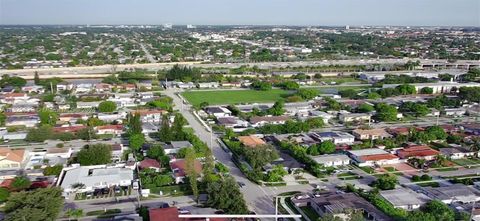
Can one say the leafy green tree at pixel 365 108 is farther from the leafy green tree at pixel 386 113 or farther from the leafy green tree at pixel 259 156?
the leafy green tree at pixel 259 156

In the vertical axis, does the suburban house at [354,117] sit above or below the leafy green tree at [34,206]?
below

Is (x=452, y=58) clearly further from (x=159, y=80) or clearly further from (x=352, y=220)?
(x=352, y=220)

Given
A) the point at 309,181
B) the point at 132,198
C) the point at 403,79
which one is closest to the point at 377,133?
the point at 309,181

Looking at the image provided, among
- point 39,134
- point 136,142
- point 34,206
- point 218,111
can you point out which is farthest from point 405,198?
point 39,134

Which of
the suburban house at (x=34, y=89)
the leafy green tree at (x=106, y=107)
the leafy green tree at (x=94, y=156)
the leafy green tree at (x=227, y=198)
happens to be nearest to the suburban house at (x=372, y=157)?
the leafy green tree at (x=227, y=198)

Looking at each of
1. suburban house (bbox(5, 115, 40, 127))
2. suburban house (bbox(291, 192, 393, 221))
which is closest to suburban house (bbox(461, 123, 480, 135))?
suburban house (bbox(291, 192, 393, 221))

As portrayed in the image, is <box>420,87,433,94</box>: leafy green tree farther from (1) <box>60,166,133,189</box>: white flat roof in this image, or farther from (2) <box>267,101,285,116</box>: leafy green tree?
(1) <box>60,166,133,189</box>: white flat roof
